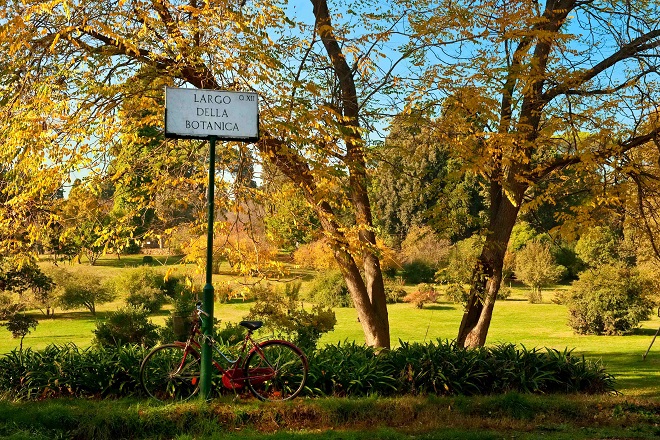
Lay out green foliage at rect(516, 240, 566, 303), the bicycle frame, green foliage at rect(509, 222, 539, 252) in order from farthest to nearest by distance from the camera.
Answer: green foliage at rect(509, 222, 539, 252), green foliage at rect(516, 240, 566, 303), the bicycle frame

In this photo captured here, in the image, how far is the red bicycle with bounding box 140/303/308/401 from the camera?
546cm

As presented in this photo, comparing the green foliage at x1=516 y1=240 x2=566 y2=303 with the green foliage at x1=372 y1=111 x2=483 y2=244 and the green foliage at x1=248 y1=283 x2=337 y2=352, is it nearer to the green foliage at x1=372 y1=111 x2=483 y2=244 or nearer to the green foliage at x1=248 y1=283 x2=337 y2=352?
the green foliage at x1=372 y1=111 x2=483 y2=244

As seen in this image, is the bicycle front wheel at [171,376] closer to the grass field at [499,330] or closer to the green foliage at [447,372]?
the green foliage at [447,372]

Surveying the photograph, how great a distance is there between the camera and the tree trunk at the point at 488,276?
29.8 feet

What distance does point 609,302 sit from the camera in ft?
62.7

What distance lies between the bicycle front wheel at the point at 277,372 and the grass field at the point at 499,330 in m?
6.31

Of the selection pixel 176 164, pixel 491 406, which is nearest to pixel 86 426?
pixel 491 406

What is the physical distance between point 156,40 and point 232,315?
1680 cm

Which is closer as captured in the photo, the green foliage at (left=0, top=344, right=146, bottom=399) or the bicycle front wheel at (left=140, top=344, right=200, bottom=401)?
the bicycle front wheel at (left=140, top=344, right=200, bottom=401)

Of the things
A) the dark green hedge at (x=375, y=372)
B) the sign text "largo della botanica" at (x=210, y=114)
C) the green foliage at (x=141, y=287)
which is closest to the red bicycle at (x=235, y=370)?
the dark green hedge at (x=375, y=372)

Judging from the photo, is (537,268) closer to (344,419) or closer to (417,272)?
(417,272)

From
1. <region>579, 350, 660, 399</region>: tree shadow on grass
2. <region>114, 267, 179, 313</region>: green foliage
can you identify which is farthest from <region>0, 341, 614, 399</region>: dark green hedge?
<region>114, 267, 179, 313</region>: green foliage

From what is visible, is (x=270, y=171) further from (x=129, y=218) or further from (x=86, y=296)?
(x=86, y=296)

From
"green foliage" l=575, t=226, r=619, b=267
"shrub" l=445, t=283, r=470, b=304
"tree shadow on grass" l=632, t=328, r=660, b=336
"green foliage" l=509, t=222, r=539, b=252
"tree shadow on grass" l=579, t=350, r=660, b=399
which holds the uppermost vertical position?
"green foliage" l=509, t=222, r=539, b=252
